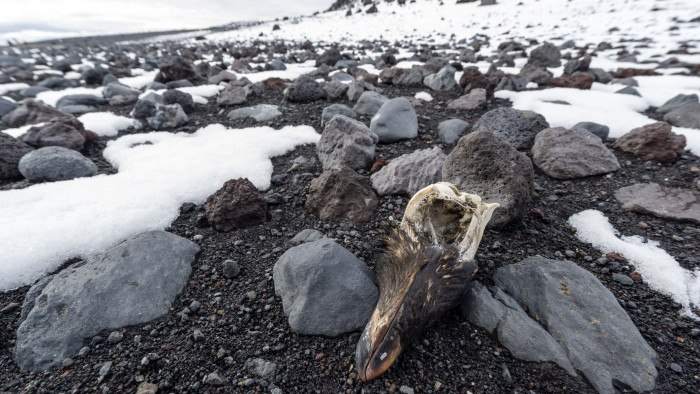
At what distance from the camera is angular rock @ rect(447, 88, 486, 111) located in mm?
5383

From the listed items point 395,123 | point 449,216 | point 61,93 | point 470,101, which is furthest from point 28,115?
point 470,101

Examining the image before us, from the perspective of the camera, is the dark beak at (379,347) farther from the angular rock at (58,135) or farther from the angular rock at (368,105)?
the angular rock at (58,135)

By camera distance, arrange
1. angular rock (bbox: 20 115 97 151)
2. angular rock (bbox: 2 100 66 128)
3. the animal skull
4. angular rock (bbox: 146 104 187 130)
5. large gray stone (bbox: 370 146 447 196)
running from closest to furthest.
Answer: the animal skull
large gray stone (bbox: 370 146 447 196)
angular rock (bbox: 20 115 97 151)
angular rock (bbox: 146 104 187 130)
angular rock (bbox: 2 100 66 128)

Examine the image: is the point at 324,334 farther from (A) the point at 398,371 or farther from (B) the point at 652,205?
(B) the point at 652,205

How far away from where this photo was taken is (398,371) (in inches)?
68.2

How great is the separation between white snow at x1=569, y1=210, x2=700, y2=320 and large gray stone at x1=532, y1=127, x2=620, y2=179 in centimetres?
66

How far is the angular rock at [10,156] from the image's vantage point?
3653mm

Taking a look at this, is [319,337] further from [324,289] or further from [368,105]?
[368,105]

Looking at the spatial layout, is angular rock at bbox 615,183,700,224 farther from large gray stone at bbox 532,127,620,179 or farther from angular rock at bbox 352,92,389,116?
angular rock at bbox 352,92,389,116

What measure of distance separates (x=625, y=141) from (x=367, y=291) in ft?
13.1

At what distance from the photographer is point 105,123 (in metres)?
5.20

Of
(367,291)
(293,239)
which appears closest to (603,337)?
(367,291)

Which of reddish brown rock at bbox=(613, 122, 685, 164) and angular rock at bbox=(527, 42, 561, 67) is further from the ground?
angular rock at bbox=(527, 42, 561, 67)

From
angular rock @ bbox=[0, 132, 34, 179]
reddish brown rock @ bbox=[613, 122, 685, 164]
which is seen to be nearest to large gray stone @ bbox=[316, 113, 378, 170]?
reddish brown rock @ bbox=[613, 122, 685, 164]
